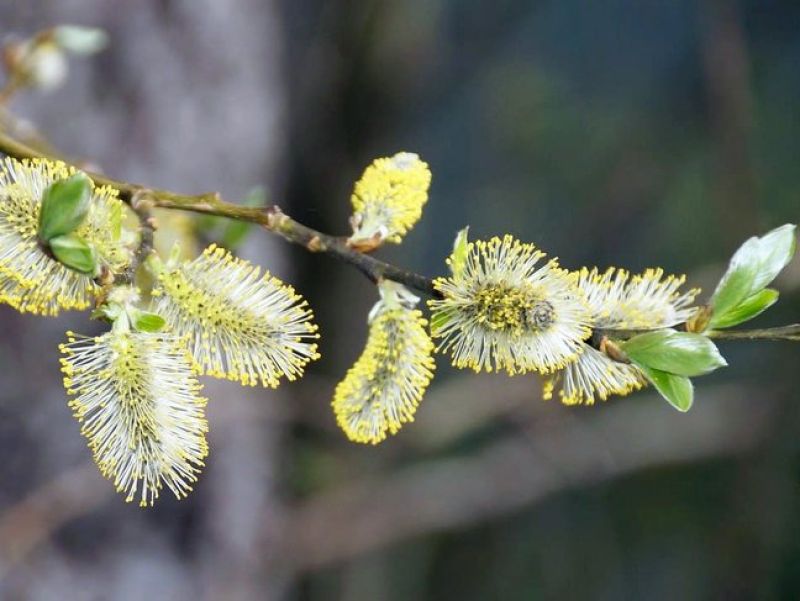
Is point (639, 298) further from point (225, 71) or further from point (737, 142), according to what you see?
point (737, 142)

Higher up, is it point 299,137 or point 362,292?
point 299,137

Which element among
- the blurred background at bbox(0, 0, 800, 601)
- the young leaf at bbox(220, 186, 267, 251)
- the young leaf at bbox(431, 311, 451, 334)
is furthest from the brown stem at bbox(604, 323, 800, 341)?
the blurred background at bbox(0, 0, 800, 601)

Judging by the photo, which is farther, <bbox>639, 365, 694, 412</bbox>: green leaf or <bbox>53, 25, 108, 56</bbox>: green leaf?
<bbox>53, 25, 108, 56</bbox>: green leaf

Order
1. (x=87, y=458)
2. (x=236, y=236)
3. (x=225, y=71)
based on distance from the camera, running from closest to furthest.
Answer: (x=236, y=236) < (x=87, y=458) < (x=225, y=71)

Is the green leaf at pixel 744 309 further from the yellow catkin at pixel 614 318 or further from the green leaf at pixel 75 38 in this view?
the green leaf at pixel 75 38

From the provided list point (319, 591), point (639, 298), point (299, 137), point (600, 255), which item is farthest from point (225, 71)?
point (319, 591)

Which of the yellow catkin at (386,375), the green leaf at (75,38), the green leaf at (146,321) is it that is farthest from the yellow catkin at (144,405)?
the green leaf at (75,38)

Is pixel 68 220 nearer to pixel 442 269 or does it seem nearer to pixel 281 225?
pixel 281 225

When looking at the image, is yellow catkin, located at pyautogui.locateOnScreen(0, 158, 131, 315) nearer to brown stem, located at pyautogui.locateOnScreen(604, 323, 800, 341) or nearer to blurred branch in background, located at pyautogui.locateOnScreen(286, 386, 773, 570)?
brown stem, located at pyautogui.locateOnScreen(604, 323, 800, 341)
